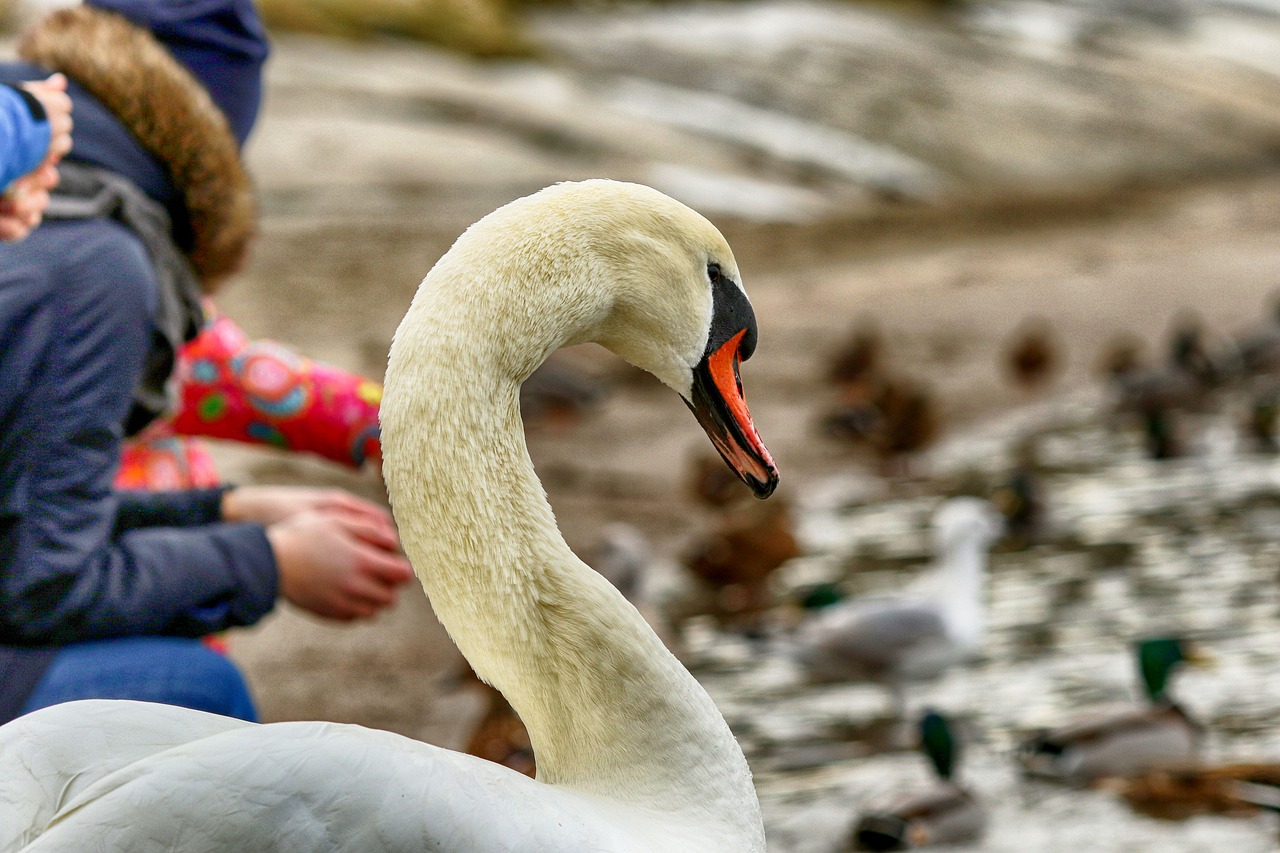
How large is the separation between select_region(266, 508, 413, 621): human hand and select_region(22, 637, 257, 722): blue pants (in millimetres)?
158

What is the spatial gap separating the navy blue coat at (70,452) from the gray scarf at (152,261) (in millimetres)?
27

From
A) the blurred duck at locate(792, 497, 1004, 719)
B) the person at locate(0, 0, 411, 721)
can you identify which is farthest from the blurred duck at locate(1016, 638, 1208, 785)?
the person at locate(0, 0, 411, 721)

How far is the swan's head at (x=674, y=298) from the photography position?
195cm

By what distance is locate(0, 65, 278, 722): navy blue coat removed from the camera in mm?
2107

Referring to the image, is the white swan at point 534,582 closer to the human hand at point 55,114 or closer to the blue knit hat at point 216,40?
the human hand at point 55,114

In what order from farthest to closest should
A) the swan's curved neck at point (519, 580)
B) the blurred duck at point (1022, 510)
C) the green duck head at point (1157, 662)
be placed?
the blurred duck at point (1022, 510) < the green duck head at point (1157, 662) < the swan's curved neck at point (519, 580)

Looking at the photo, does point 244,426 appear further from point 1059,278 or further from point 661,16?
point 661,16

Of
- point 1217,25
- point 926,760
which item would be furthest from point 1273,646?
point 1217,25

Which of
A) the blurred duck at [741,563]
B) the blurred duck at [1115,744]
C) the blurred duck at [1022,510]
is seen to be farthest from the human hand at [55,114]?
the blurred duck at [1022,510]

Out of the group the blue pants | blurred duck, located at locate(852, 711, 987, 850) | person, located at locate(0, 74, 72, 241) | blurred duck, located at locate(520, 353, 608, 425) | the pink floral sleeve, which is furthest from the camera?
blurred duck, located at locate(520, 353, 608, 425)

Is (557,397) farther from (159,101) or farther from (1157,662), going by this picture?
(159,101)

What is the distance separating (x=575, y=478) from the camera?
8.20 m

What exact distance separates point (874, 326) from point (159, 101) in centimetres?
867

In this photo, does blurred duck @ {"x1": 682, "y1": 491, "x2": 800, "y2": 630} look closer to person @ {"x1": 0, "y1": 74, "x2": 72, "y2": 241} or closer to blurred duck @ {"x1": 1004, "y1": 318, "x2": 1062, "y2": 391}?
blurred duck @ {"x1": 1004, "y1": 318, "x2": 1062, "y2": 391}
